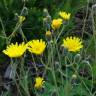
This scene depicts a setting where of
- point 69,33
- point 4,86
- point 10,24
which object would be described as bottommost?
point 4,86

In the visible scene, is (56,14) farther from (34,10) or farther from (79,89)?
(79,89)

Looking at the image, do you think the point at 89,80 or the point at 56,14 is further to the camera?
the point at 56,14

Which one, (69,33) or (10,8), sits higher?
(10,8)

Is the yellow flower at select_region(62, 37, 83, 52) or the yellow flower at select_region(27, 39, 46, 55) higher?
the yellow flower at select_region(27, 39, 46, 55)

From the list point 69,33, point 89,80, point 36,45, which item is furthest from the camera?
point 69,33

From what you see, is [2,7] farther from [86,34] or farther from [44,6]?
[86,34]

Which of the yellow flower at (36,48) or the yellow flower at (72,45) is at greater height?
the yellow flower at (36,48)

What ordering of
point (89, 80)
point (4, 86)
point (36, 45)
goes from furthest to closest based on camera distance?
point (4, 86)
point (89, 80)
point (36, 45)

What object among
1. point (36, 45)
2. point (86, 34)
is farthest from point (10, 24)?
point (36, 45)

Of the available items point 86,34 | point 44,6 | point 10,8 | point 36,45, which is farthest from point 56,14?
point 36,45
